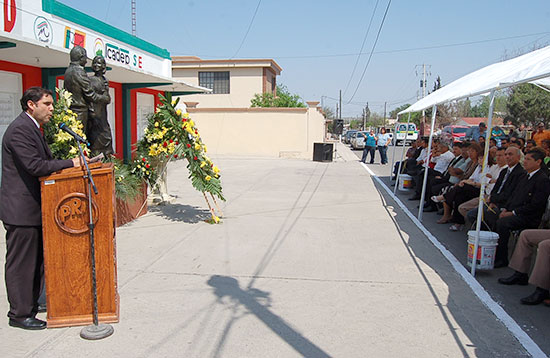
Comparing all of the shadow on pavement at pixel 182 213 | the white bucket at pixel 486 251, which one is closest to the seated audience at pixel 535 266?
the white bucket at pixel 486 251

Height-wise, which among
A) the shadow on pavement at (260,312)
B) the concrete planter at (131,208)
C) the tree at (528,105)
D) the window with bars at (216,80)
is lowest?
the shadow on pavement at (260,312)

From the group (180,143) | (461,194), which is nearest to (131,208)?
(180,143)

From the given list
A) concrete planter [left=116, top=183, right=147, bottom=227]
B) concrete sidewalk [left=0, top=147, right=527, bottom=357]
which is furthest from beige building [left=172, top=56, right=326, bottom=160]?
concrete planter [left=116, top=183, right=147, bottom=227]

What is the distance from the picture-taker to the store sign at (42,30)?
33.4 ft

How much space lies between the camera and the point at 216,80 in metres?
32.0

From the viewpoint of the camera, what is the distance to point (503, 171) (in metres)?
6.60

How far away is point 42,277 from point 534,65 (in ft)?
18.1

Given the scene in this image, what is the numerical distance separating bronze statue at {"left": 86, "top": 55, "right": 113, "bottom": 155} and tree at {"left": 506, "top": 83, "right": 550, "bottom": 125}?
2921 centimetres

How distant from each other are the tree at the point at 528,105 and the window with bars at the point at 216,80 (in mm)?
19503

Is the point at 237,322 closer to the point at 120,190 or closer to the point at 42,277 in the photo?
the point at 42,277

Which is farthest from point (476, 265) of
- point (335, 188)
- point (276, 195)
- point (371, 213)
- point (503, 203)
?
point (335, 188)

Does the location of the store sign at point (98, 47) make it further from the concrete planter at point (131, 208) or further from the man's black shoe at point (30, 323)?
the man's black shoe at point (30, 323)

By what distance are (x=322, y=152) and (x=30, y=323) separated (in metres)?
19.0

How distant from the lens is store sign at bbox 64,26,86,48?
11.3 m
